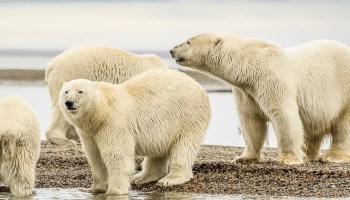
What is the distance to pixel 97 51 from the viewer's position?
53.7 ft

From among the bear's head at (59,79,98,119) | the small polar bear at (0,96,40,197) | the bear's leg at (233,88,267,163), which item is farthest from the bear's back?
the bear's leg at (233,88,267,163)

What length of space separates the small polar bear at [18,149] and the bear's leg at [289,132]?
3329mm

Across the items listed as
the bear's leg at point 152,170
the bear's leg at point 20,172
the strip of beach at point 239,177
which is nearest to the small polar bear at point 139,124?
the bear's leg at point 152,170

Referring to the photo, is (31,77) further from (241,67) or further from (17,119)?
(17,119)

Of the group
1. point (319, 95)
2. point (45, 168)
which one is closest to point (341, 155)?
point (319, 95)

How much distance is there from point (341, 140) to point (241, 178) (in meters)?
2.34

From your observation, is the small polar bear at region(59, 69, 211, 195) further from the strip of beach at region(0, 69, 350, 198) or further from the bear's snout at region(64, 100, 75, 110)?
the strip of beach at region(0, 69, 350, 198)

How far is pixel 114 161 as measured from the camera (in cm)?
1184

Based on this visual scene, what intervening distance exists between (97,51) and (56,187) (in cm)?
430

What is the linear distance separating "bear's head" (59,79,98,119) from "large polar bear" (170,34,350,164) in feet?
7.63

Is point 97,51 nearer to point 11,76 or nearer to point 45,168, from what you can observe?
point 45,168

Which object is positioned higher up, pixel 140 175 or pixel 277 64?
pixel 277 64

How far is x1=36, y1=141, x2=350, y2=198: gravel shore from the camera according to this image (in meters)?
12.0

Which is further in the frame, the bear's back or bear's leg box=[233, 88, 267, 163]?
bear's leg box=[233, 88, 267, 163]
